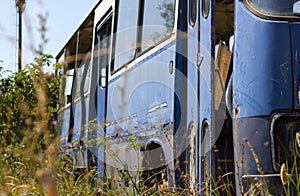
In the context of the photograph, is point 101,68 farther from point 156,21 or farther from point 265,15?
point 265,15

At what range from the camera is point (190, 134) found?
5293 millimetres

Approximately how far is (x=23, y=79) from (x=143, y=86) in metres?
4.71

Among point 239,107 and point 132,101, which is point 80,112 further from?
point 239,107

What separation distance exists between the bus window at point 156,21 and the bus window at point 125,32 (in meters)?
0.40

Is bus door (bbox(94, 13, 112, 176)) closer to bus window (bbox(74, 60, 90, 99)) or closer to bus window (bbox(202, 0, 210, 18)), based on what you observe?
bus window (bbox(74, 60, 90, 99))

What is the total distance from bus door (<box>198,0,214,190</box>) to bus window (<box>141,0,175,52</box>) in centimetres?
84

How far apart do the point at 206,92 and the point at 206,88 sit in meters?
0.03

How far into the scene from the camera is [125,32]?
25.7ft

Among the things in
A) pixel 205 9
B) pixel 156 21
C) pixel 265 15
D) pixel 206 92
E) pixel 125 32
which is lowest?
pixel 206 92

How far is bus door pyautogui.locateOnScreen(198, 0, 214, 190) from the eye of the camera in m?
4.85

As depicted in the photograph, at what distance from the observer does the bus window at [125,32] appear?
7379 mm

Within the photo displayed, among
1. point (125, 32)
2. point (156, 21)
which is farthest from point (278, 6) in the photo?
point (125, 32)

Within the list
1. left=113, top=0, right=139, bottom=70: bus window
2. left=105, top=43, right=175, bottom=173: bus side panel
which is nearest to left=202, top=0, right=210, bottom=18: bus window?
left=105, top=43, right=175, bottom=173: bus side panel

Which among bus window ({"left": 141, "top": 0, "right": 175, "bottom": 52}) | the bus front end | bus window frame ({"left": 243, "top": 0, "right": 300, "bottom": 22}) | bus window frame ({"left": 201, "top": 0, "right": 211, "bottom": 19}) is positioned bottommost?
the bus front end
